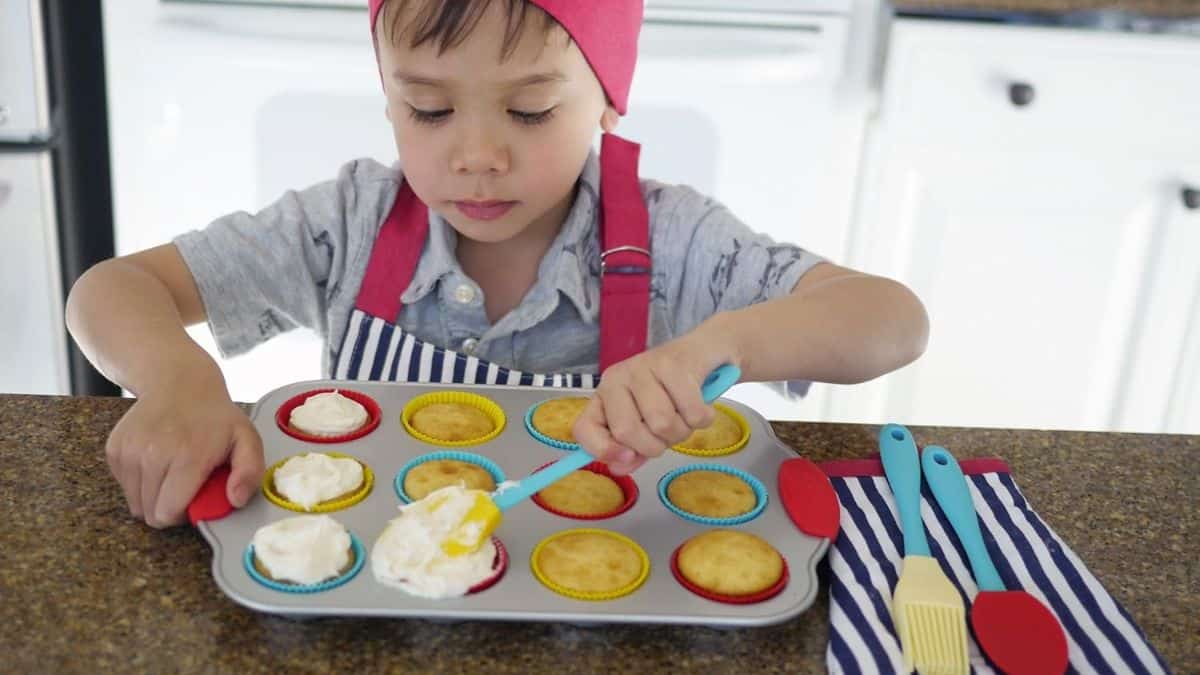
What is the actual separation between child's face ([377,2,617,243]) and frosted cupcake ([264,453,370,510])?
0.98ft

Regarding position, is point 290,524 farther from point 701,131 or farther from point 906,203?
point 906,203

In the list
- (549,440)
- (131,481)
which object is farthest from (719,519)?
(131,481)

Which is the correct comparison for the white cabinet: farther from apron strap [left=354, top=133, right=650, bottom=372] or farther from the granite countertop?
the granite countertop

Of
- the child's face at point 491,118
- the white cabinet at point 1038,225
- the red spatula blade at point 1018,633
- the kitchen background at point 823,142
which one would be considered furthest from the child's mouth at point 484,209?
the white cabinet at point 1038,225

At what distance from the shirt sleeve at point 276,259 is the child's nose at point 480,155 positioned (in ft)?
0.69

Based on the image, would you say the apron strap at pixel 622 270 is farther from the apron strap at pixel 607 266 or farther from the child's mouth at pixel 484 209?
the child's mouth at pixel 484 209

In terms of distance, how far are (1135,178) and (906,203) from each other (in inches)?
13.9

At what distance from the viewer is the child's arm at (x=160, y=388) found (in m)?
0.63

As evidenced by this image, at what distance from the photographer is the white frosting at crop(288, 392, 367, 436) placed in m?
0.71

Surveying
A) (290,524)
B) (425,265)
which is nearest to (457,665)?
(290,524)

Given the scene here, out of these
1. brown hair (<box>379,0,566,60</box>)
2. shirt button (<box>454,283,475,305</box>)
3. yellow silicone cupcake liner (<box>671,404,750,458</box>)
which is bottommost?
yellow silicone cupcake liner (<box>671,404,750,458</box>)

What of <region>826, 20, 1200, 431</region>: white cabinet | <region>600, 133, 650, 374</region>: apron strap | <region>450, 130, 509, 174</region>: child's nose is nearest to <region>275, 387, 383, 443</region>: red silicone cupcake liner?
<region>450, 130, 509, 174</region>: child's nose

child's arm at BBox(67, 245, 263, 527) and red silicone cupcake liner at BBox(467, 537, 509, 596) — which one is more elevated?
child's arm at BBox(67, 245, 263, 527)

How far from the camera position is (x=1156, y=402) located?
1.89m
